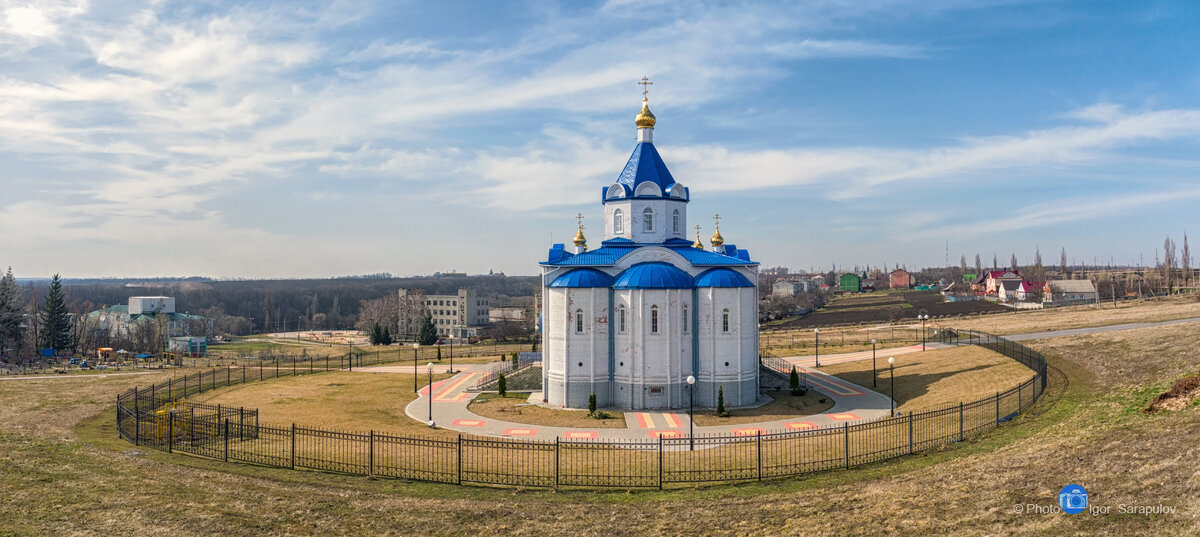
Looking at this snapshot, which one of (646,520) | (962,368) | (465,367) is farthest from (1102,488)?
(465,367)

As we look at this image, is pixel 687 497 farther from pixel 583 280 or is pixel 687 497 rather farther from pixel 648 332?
pixel 583 280

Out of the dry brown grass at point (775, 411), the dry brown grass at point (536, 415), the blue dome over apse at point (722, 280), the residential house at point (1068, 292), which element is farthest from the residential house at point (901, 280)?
the dry brown grass at point (536, 415)

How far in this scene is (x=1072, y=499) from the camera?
1146cm

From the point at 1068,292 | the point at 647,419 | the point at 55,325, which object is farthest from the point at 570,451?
the point at 1068,292

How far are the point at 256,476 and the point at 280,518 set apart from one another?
3.99 m

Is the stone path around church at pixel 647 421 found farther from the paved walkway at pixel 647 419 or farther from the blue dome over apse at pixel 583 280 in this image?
the blue dome over apse at pixel 583 280

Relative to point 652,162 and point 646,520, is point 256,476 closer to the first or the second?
point 646,520

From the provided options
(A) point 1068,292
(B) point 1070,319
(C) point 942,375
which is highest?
(A) point 1068,292

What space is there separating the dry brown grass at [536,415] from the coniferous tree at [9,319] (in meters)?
52.8

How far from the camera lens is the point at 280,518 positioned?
13695 mm

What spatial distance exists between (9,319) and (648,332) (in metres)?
63.6

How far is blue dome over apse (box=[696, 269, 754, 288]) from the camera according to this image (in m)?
31.1

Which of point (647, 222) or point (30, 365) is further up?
point (647, 222)

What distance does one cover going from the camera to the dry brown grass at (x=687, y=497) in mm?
11844
